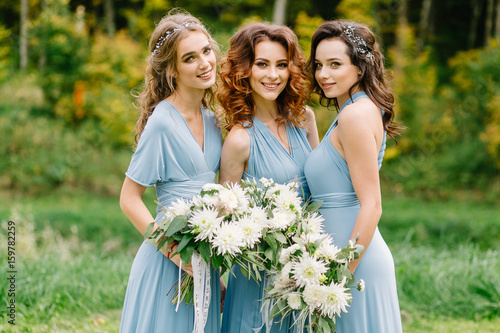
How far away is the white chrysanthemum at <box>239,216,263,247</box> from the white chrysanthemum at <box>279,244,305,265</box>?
179 millimetres

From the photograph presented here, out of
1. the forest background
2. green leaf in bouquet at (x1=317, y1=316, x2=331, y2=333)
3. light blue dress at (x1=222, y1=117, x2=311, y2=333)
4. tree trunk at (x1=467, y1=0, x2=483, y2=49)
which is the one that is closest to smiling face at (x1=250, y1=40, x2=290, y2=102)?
light blue dress at (x1=222, y1=117, x2=311, y2=333)

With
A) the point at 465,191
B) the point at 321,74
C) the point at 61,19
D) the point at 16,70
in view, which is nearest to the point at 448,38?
the point at 465,191

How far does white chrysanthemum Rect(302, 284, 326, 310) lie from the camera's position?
2586 mm

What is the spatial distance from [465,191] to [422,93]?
10.8 feet

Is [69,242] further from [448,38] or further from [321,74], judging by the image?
[448,38]

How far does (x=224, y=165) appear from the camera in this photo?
3.31 meters

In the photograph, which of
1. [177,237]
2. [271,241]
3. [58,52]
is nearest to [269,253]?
[271,241]

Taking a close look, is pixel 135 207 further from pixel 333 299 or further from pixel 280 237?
pixel 333 299

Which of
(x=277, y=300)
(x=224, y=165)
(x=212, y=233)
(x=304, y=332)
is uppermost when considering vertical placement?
(x=224, y=165)

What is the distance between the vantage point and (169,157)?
10.1 feet

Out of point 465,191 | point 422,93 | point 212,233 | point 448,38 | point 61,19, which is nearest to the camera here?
point 212,233

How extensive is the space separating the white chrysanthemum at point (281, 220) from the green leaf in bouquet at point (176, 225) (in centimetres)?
48

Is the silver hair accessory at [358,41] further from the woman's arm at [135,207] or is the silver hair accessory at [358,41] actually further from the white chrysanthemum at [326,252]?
Result: the woman's arm at [135,207]

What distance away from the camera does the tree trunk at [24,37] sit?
54.9 ft
